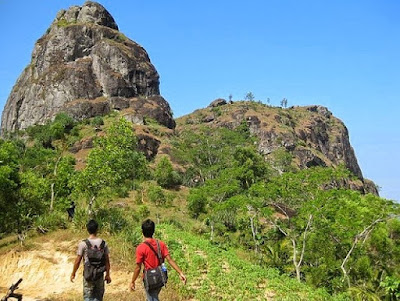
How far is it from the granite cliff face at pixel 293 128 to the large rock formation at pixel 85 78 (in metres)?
27.3

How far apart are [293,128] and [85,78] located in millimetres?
66414

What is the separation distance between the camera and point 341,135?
14175 cm

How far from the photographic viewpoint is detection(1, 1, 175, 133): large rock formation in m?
75.4

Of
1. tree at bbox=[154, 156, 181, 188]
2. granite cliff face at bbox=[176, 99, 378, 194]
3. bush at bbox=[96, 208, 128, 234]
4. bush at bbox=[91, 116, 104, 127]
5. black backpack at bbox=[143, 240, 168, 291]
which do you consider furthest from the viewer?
granite cliff face at bbox=[176, 99, 378, 194]

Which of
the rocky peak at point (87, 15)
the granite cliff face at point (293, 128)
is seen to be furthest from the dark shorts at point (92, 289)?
the rocky peak at point (87, 15)

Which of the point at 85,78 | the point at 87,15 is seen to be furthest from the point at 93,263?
the point at 87,15

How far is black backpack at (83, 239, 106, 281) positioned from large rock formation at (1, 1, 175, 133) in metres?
65.3

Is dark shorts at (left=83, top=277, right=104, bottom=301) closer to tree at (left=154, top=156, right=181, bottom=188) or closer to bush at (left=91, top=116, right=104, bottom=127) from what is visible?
tree at (left=154, top=156, right=181, bottom=188)

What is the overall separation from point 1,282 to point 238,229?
95.1 feet

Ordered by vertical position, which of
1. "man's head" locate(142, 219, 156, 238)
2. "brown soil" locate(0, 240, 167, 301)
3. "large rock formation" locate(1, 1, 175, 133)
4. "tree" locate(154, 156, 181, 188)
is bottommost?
"brown soil" locate(0, 240, 167, 301)

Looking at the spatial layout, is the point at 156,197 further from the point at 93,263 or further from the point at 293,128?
the point at 293,128

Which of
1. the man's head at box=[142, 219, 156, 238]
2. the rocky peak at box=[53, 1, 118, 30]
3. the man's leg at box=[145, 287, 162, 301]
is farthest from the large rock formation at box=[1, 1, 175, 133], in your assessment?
the man's leg at box=[145, 287, 162, 301]

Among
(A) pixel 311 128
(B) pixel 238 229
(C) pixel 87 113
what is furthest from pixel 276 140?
(B) pixel 238 229

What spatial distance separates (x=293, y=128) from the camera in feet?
384
